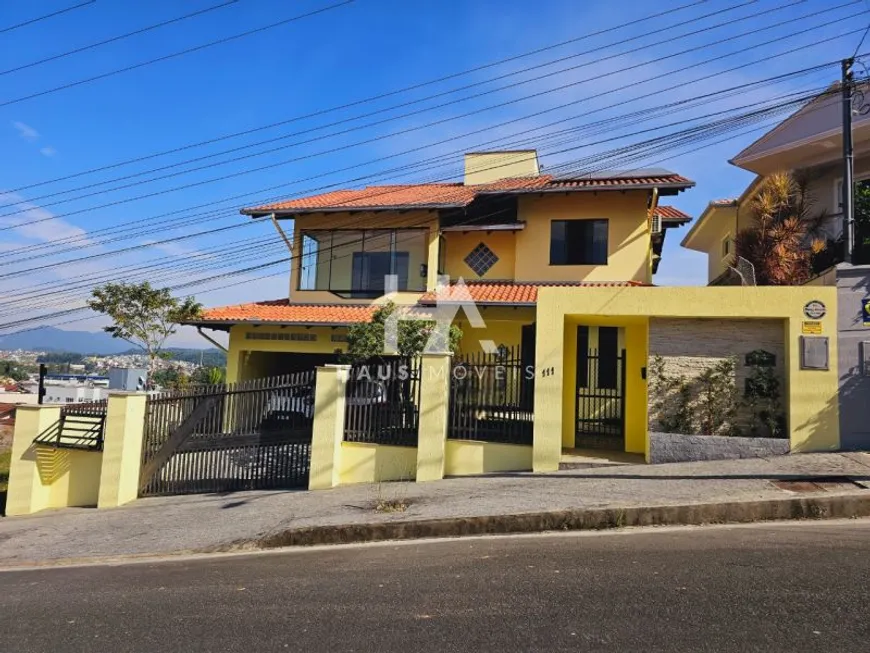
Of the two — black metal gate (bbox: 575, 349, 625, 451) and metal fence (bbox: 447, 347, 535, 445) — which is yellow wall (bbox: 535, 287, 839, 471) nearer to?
metal fence (bbox: 447, 347, 535, 445)

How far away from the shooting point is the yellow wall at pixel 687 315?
27.6ft

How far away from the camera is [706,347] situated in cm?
900

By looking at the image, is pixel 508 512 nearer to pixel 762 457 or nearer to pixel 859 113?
pixel 762 457

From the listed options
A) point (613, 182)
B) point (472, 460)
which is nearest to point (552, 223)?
point (613, 182)

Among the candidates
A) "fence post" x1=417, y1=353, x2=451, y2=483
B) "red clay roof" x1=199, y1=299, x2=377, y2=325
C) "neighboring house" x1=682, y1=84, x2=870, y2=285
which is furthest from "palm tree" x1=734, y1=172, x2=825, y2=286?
"red clay roof" x1=199, y1=299, x2=377, y2=325

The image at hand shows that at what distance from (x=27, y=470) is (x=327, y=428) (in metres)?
5.91

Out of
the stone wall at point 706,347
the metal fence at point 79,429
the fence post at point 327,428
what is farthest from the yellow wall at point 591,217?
the metal fence at point 79,429

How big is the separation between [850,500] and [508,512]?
3671mm

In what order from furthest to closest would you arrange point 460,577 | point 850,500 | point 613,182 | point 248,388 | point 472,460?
point 613,182
point 248,388
point 472,460
point 850,500
point 460,577

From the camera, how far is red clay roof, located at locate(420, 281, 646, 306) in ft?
44.3

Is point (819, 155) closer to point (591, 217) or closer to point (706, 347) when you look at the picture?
point (591, 217)

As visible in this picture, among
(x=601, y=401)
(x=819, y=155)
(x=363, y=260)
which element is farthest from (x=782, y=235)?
(x=363, y=260)

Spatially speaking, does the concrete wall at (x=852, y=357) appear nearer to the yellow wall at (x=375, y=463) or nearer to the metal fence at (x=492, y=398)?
the metal fence at (x=492, y=398)

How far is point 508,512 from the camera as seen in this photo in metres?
6.83
